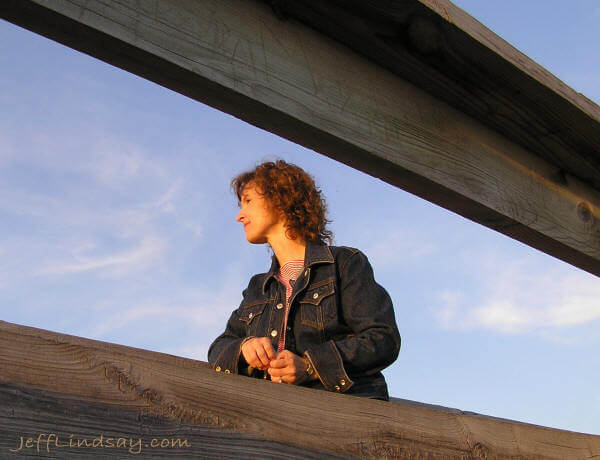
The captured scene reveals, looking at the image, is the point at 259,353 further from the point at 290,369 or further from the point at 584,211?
the point at 584,211

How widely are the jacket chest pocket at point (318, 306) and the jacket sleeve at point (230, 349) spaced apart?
0.25m

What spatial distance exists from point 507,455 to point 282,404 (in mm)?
681

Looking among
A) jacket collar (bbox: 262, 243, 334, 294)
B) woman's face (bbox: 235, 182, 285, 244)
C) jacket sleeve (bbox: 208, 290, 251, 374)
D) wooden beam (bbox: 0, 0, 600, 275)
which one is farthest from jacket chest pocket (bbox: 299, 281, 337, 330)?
wooden beam (bbox: 0, 0, 600, 275)

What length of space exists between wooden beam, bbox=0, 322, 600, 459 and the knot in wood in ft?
3.33

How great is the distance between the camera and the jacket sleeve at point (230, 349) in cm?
242

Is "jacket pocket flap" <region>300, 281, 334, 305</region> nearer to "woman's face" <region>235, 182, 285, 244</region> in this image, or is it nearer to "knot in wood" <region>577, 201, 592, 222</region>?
"woman's face" <region>235, 182, 285, 244</region>

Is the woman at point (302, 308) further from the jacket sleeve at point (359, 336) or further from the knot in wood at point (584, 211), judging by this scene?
the knot in wood at point (584, 211)

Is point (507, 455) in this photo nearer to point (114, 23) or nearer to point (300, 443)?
point (300, 443)

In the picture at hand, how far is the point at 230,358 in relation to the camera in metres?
2.43

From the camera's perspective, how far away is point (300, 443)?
1.34 metres

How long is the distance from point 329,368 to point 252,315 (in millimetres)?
662

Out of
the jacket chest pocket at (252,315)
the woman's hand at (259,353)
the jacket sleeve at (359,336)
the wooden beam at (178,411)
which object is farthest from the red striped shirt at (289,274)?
the wooden beam at (178,411)

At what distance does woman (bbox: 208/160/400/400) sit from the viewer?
2275mm

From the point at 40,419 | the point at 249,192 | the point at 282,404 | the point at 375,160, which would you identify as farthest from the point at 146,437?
the point at 249,192
